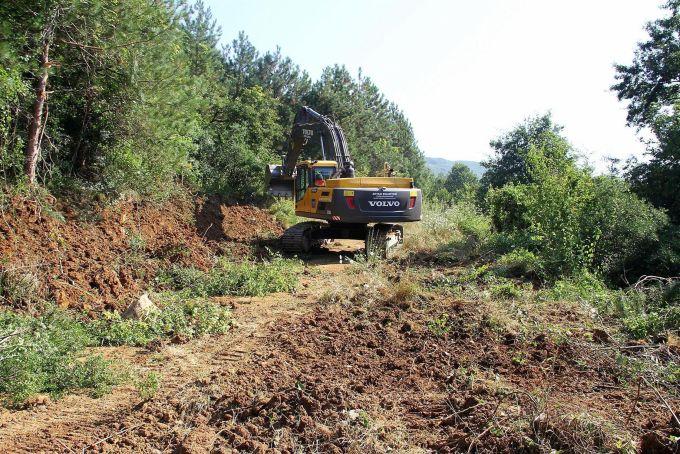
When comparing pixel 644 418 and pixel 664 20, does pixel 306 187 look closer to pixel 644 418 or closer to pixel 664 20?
pixel 644 418

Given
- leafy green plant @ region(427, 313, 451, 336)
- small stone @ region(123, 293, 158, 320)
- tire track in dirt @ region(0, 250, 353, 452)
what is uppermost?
leafy green plant @ region(427, 313, 451, 336)

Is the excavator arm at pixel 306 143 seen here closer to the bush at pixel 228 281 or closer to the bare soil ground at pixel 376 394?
the bush at pixel 228 281

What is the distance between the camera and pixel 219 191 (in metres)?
17.2

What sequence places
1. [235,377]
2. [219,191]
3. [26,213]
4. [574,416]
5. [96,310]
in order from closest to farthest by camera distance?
1. [574,416]
2. [235,377]
3. [96,310]
4. [26,213]
5. [219,191]

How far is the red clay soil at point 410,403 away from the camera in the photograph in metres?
3.42

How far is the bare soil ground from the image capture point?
352cm

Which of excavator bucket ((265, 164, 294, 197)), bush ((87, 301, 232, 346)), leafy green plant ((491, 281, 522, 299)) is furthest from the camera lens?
excavator bucket ((265, 164, 294, 197))

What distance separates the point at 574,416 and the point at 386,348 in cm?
245

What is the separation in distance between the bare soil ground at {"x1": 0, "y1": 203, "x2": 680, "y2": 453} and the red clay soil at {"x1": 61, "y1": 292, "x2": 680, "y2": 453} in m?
0.01

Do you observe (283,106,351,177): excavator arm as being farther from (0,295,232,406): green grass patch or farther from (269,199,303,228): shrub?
(0,295,232,406): green grass patch

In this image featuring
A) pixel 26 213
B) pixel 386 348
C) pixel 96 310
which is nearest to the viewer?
pixel 386 348

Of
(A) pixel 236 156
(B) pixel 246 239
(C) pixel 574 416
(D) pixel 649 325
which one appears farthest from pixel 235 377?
(A) pixel 236 156

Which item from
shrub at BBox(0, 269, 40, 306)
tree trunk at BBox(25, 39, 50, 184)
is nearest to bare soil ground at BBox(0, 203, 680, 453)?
shrub at BBox(0, 269, 40, 306)

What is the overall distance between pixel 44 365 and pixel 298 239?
8450 mm
